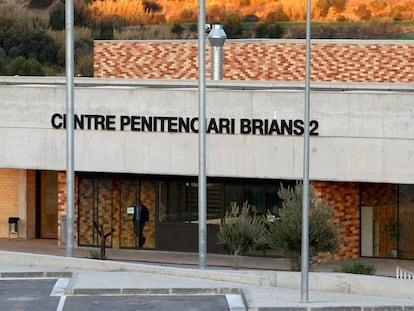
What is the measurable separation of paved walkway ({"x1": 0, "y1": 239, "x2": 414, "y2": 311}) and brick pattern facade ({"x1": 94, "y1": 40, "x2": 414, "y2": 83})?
18106 millimetres

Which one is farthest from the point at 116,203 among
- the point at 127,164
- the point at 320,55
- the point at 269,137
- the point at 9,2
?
the point at 9,2

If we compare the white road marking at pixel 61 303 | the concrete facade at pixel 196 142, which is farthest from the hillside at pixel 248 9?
the white road marking at pixel 61 303

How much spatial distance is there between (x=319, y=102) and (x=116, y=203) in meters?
8.32

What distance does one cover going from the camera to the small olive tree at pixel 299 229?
38375 millimetres

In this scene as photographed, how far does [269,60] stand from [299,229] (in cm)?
1551

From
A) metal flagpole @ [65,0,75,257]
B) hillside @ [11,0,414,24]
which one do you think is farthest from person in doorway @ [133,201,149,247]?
hillside @ [11,0,414,24]

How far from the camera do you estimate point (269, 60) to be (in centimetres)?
5294

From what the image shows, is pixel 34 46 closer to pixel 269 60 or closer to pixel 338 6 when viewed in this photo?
pixel 338 6

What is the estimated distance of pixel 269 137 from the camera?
42.9 meters

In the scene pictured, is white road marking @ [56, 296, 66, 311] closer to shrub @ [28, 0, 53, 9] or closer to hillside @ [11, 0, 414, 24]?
hillside @ [11, 0, 414, 24]

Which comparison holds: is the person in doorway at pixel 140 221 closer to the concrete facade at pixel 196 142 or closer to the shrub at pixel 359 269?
the concrete facade at pixel 196 142

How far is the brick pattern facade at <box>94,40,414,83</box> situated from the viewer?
51.4 meters

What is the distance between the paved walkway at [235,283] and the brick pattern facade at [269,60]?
1811 cm

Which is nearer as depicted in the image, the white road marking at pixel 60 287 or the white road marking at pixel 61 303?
the white road marking at pixel 61 303
